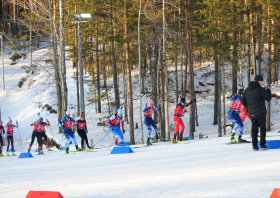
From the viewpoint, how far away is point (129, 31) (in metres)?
21.0

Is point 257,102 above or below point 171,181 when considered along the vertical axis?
above

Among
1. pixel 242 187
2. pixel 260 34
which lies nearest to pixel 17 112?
pixel 260 34

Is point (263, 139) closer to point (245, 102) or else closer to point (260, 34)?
point (245, 102)

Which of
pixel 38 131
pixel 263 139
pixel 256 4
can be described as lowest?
pixel 38 131

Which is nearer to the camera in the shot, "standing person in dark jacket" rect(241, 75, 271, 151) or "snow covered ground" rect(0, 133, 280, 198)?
"snow covered ground" rect(0, 133, 280, 198)

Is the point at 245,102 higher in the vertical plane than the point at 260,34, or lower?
lower

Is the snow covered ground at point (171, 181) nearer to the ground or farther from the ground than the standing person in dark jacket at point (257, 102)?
nearer to the ground

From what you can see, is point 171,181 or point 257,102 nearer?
point 171,181

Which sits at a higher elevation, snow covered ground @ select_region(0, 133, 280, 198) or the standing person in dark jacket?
the standing person in dark jacket

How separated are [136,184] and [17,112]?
36.2 meters

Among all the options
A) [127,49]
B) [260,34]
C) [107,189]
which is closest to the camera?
[107,189]

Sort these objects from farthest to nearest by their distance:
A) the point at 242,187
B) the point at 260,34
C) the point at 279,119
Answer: the point at 279,119
the point at 260,34
the point at 242,187

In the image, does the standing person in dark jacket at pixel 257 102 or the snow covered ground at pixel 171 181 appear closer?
the snow covered ground at pixel 171 181

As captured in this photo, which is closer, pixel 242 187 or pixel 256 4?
pixel 242 187
